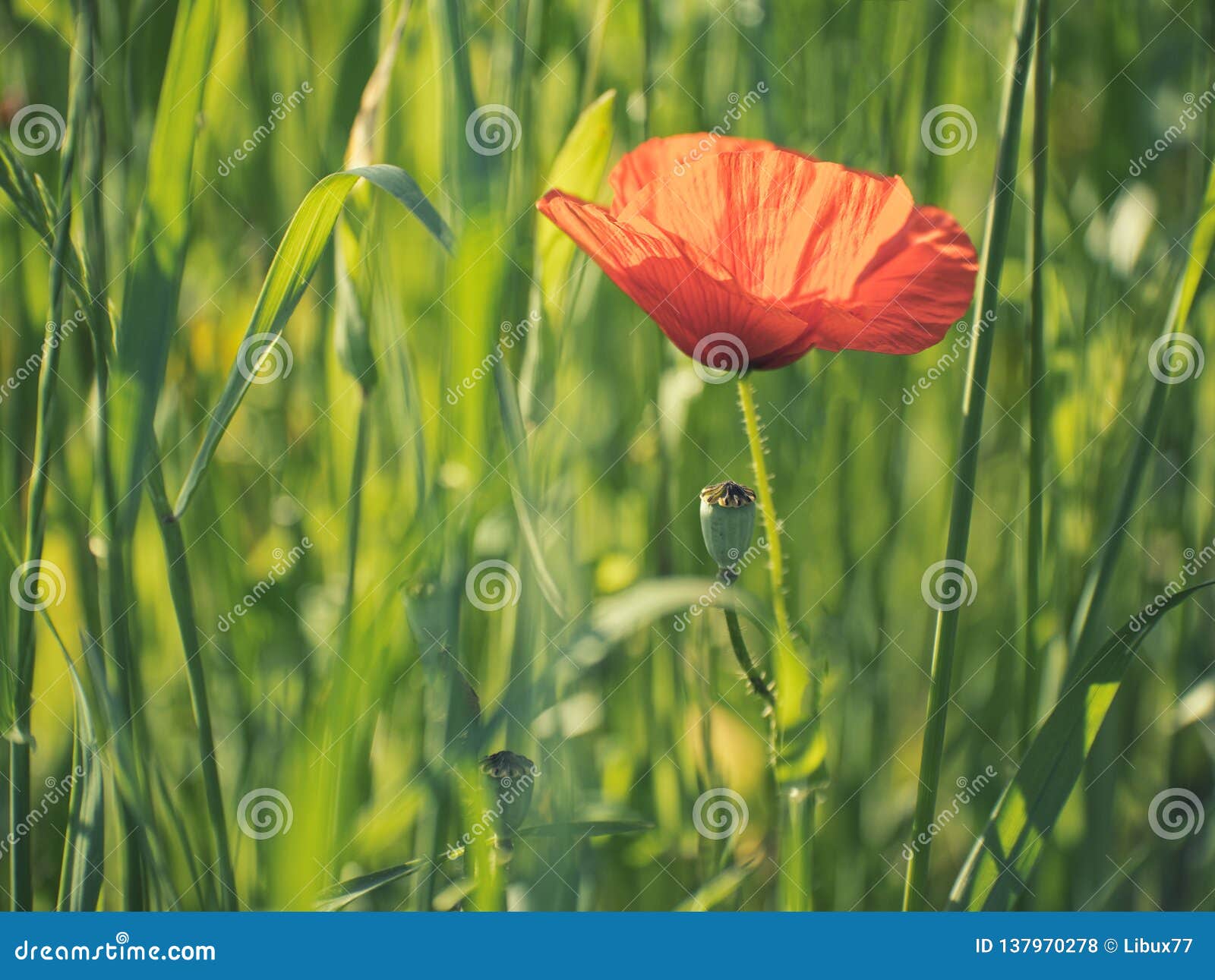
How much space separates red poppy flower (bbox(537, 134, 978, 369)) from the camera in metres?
0.45

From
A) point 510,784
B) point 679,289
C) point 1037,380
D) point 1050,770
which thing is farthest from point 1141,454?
point 510,784

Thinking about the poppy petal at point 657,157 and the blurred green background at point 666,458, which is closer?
the poppy petal at point 657,157

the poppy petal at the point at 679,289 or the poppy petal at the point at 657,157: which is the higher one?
the poppy petal at the point at 657,157

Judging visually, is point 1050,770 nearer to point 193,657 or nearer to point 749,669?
point 749,669

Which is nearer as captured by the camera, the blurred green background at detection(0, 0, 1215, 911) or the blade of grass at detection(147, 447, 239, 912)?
the blade of grass at detection(147, 447, 239, 912)

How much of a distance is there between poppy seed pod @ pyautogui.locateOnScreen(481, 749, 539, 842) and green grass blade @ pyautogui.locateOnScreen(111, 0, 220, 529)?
247mm

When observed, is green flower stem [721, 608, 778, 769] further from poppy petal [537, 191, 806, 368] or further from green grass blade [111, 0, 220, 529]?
green grass blade [111, 0, 220, 529]

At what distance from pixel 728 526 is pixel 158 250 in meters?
0.34

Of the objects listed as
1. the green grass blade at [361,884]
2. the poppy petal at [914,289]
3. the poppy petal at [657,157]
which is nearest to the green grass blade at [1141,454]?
the poppy petal at [914,289]

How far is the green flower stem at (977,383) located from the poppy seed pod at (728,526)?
0.37ft

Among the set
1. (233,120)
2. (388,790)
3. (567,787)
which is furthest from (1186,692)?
(233,120)

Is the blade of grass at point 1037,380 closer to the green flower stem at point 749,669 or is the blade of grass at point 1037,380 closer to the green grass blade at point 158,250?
the green flower stem at point 749,669

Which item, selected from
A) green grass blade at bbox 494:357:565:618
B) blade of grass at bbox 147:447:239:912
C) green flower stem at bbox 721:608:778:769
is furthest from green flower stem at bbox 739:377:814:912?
blade of grass at bbox 147:447:239:912

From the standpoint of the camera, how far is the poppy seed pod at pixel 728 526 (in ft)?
1.45
